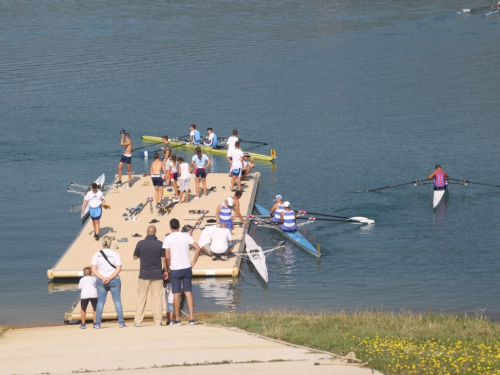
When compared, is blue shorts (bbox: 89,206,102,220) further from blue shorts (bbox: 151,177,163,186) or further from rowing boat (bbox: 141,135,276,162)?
rowing boat (bbox: 141,135,276,162)

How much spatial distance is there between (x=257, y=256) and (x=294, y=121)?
88.8 ft

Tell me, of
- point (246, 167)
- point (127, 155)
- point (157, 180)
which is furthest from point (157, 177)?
point (246, 167)

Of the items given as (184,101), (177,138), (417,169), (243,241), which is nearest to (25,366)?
(243,241)

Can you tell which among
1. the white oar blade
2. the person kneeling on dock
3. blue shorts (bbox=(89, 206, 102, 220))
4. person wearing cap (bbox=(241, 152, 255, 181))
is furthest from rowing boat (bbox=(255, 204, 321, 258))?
person wearing cap (bbox=(241, 152, 255, 181))

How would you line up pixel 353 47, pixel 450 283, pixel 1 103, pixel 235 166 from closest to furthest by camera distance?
pixel 450 283, pixel 235 166, pixel 1 103, pixel 353 47

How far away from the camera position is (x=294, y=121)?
185 feet

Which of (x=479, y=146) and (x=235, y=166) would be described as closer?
(x=235, y=166)

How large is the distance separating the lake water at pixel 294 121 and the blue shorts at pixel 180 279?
20.0ft

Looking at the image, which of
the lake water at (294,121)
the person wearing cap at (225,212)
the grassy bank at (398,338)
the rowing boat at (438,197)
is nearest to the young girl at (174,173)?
the lake water at (294,121)

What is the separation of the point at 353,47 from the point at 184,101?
22.3 m

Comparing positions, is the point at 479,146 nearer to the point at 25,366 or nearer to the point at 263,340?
the point at 263,340

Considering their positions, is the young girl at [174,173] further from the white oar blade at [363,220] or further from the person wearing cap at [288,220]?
the white oar blade at [363,220]

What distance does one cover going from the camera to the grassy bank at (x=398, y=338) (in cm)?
1634

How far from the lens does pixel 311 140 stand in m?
51.6
